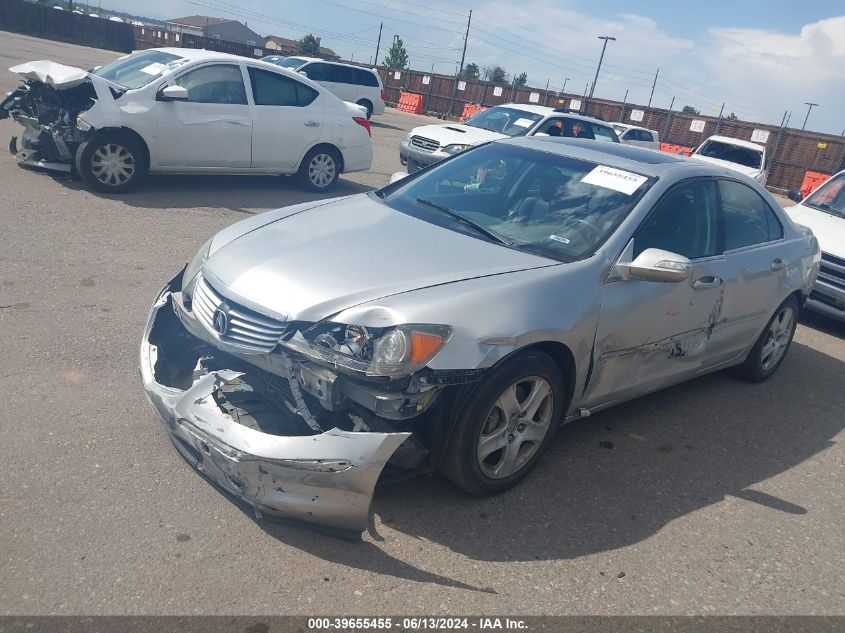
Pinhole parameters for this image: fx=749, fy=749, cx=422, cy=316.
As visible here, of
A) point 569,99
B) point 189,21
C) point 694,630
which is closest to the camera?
point 694,630

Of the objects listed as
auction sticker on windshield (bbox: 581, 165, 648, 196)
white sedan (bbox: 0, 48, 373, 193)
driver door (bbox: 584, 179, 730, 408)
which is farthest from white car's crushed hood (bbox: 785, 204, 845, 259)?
white sedan (bbox: 0, 48, 373, 193)

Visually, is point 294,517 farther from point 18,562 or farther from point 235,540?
point 18,562

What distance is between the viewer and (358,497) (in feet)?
9.79

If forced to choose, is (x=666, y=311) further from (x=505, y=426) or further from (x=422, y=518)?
(x=422, y=518)

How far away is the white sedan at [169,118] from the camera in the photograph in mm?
8367

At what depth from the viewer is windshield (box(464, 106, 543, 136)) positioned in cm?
1320

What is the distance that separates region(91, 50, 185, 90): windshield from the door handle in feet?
22.8

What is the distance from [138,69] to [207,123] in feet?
3.74

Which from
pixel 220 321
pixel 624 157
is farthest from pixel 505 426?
pixel 624 157

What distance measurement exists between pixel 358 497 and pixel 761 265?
3482 mm

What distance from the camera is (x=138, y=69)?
9133 millimetres

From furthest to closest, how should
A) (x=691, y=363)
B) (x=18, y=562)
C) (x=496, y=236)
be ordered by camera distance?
(x=691, y=363)
(x=496, y=236)
(x=18, y=562)

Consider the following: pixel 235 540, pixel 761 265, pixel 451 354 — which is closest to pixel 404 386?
pixel 451 354

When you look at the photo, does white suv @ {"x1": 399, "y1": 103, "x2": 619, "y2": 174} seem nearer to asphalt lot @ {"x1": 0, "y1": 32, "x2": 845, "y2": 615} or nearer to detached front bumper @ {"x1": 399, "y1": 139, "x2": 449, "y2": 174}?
detached front bumper @ {"x1": 399, "y1": 139, "x2": 449, "y2": 174}
